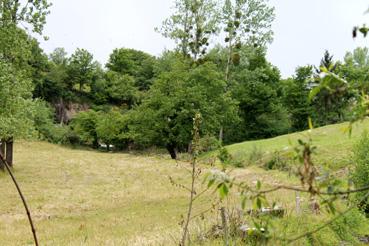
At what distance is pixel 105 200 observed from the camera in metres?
15.3

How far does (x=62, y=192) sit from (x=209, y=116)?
15.9 metres

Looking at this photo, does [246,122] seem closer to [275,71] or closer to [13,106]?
[275,71]

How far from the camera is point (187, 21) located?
35.7 m

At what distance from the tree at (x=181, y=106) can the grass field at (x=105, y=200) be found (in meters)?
4.78

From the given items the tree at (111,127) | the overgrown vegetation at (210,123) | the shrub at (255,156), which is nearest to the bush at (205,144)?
the overgrown vegetation at (210,123)

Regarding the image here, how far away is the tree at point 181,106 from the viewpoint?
99.5 ft

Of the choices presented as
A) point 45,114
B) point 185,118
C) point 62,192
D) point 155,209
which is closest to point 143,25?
point 45,114

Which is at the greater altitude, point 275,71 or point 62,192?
point 275,71

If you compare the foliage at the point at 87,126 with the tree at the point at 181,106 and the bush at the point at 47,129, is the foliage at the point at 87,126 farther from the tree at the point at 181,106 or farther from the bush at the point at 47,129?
the tree at the point at 181,106

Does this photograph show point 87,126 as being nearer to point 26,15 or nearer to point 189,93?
point 189,93

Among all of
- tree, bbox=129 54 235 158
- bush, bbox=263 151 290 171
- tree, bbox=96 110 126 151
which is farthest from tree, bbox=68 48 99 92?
bush, bbox=263 151 290 171


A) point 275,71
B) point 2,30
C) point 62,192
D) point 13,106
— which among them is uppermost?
point 275,71

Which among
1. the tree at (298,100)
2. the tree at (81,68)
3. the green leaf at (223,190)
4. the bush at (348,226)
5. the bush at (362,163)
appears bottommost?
the bush at (348,226)

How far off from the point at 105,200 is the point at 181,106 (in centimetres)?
1643
